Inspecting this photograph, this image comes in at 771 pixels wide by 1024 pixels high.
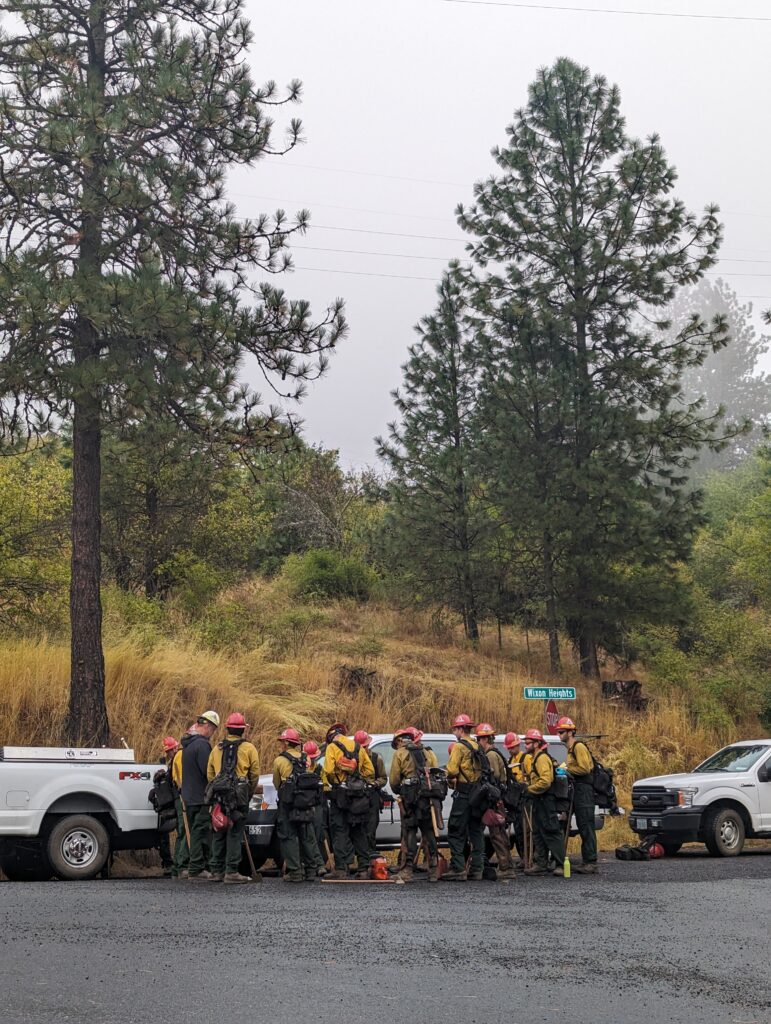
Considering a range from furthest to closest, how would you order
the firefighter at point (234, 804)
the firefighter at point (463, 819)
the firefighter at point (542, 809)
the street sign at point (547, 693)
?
the street sign at point (547, 693), the firefighter at point (542, 809), the firefighter at point (463, 819), the firefighter at point (234, 804)

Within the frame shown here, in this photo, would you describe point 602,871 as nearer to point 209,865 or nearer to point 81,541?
point 209,865

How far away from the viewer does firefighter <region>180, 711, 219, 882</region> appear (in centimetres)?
1341

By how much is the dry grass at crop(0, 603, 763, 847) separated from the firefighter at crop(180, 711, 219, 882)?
5.22 meters

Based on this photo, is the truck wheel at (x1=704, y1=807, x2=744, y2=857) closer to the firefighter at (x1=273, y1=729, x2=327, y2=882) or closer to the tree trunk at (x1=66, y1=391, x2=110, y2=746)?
the firefighter at (x1=273, y1=729, x2=327, y2=882)

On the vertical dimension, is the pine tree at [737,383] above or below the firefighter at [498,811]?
above

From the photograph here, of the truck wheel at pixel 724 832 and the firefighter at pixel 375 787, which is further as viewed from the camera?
the truck wheel at pixel 724 832

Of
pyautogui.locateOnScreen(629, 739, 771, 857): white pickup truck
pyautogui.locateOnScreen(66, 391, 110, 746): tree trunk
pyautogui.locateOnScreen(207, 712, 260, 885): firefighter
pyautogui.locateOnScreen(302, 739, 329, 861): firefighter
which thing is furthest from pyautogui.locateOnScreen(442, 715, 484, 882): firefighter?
pyautogui.locateOnScreen(66, 391, 110, 746): tree trunk

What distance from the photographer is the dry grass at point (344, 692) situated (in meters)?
19.0

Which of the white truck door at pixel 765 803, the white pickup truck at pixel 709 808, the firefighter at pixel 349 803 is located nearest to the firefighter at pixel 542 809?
the firefighter at pixel 349 803

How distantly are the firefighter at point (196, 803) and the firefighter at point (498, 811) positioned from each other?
321cm

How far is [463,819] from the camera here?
14.0 metres

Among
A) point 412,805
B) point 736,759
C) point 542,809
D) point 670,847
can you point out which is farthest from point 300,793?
point 736,759

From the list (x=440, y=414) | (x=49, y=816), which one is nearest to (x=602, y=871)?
(x=49, y=816)

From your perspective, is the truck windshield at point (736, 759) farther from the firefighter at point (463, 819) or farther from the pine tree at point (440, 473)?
the pine tree at point (440, 473)
